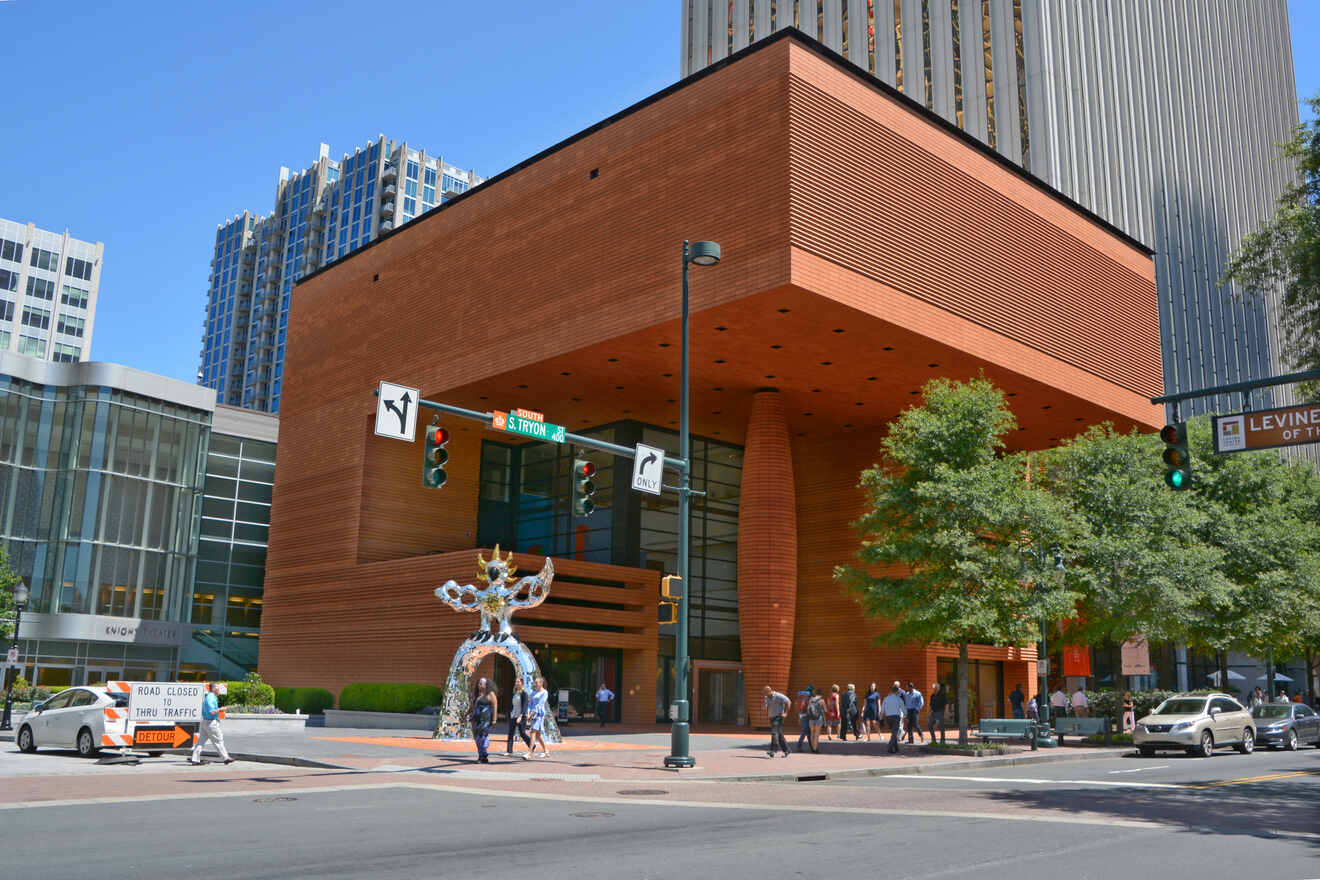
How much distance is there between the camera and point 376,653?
40.6 metres

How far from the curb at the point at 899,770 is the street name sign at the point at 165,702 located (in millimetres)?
10711

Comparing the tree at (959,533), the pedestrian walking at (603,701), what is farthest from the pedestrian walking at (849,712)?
the pedestrian walking at (603,701)

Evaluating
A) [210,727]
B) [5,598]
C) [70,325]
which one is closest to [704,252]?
[210,727]

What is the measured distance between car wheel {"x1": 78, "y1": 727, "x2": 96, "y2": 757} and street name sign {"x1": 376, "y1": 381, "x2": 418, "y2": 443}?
1211 centimetres

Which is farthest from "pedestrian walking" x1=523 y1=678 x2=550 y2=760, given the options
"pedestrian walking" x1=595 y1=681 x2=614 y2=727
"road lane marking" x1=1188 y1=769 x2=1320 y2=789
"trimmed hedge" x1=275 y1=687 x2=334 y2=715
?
"trimmed hedge" x1=275 y1=687 x2=334 y2=715

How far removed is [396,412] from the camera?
16.6 meters

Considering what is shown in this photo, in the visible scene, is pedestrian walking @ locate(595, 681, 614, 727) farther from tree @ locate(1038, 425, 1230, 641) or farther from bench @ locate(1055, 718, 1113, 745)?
tree @ locate(1038, 425, 1230, 641)

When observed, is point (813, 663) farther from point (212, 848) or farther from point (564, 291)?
point (212, 848)

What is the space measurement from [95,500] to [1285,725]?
169 feet

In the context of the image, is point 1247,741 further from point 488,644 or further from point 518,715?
point 488,644

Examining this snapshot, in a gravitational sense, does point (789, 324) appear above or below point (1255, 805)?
above

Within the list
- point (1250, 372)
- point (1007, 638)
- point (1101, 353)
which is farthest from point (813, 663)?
point (1250, 372)

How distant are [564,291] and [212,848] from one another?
27230mm

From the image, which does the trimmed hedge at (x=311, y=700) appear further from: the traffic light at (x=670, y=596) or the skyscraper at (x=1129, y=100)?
the skyscraper at (x=1129, y=100)
